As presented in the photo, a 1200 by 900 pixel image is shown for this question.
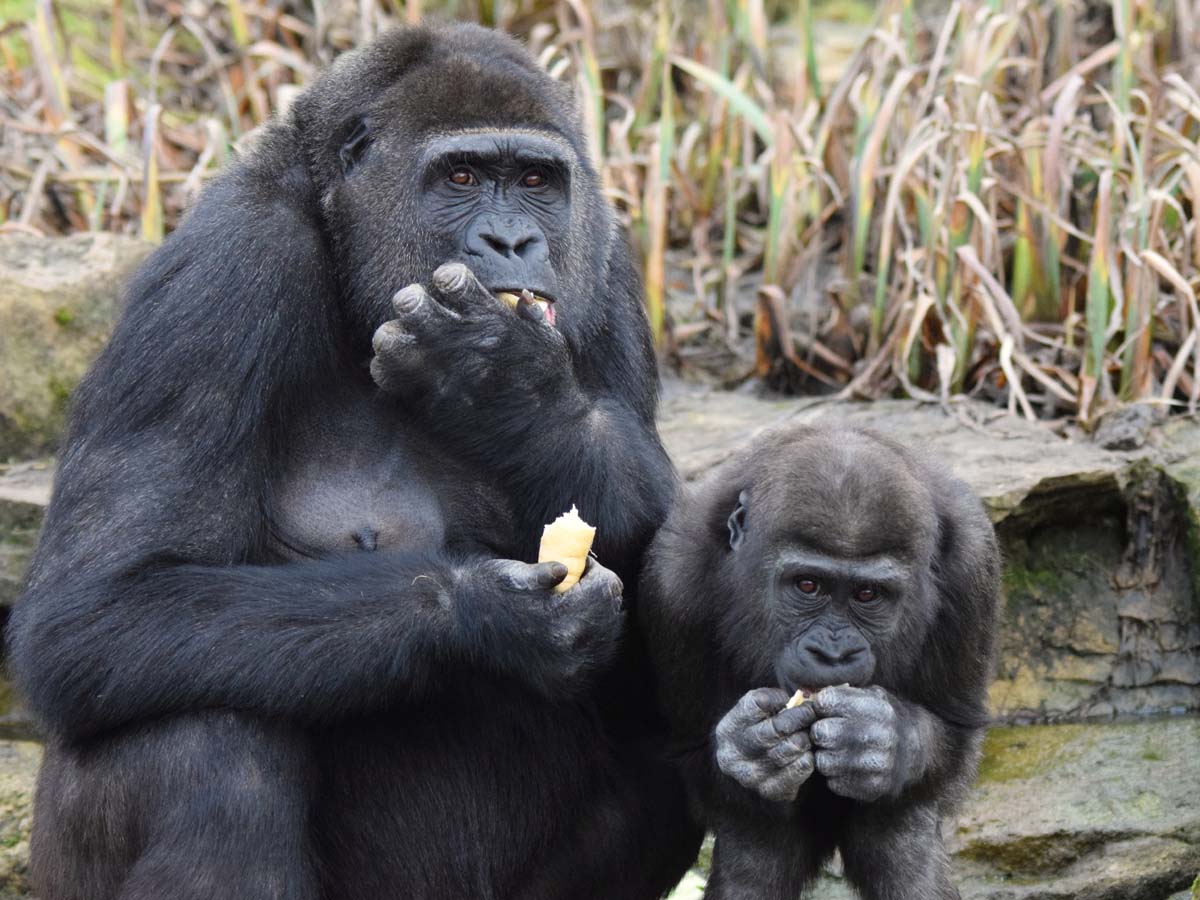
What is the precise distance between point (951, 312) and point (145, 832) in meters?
4.12

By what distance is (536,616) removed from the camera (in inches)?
153

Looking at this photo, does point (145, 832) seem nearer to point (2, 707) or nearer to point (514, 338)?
point (514, 338)

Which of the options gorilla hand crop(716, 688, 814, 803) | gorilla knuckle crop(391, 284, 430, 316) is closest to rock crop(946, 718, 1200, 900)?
gorilla hand crop(716, 688, 814, 803)

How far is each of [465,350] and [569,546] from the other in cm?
52

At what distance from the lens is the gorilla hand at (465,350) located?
159 inches

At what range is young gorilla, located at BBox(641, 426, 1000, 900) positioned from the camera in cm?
393

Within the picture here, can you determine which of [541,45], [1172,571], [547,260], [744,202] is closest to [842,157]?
[744,202]

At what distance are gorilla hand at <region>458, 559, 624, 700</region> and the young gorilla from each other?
0.38 m

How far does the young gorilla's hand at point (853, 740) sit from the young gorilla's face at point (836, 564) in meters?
0.06

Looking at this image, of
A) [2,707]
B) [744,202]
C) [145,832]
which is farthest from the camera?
[744,202]

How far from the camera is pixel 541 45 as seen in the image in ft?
28.9

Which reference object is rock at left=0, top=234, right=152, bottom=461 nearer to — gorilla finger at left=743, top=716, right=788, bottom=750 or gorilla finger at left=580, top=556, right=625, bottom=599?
gorilla finger at left=580, top=556, right=625, bottom=599

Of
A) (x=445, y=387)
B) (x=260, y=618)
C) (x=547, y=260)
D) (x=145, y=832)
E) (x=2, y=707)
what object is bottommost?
(x=2, y=707)

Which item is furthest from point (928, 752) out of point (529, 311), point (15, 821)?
point (15, 821)
